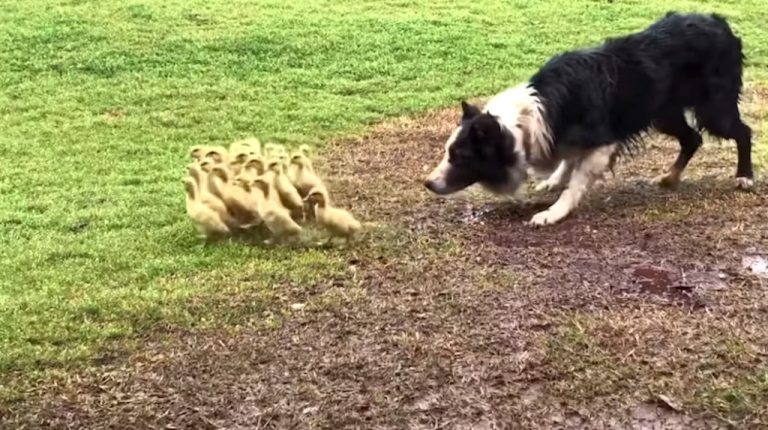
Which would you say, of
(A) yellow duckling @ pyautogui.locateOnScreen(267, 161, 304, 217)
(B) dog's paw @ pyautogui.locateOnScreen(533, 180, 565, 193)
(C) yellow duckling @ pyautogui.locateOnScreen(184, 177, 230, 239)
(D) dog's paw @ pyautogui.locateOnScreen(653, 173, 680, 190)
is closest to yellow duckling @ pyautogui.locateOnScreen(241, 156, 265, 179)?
(A) yellow duckling @ pyautogui.locateOnScreen(267, 161, 304, 217)

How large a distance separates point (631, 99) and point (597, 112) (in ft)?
0.67

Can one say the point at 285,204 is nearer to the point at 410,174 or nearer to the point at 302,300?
the point at 302,300

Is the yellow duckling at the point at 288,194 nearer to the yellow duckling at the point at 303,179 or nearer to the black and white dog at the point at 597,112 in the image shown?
the yellow duckling at the point at 303,179

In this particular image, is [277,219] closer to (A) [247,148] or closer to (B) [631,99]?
(A) [247,148]

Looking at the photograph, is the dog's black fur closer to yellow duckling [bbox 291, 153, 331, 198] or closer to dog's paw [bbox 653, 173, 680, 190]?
dog's paw [bbox 653, 173, 680, 190]

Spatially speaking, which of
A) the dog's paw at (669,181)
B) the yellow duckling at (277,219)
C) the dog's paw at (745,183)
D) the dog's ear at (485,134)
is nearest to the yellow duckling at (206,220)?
the yellow duckling at (277,219)

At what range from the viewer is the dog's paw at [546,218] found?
4.29 meters

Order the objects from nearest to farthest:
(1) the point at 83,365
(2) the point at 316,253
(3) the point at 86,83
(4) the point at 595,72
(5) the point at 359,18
Result: (1) the point at 83,365 → (2) the point at 316,253 → (4) the point at 595,72 → (3) the point at 86,83 → (5) the point at 359,18

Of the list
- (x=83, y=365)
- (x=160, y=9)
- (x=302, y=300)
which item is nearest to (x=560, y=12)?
(x=160, y=9)

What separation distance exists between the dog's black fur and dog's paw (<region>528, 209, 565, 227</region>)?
0.83 feet

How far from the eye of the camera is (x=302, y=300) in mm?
3416

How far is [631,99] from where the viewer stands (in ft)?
15.1

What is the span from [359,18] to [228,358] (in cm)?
657

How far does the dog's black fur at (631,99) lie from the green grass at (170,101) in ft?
3.23
